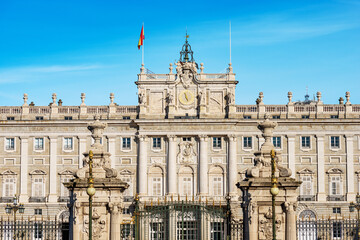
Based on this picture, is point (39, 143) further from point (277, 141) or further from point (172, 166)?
point (277, 141)

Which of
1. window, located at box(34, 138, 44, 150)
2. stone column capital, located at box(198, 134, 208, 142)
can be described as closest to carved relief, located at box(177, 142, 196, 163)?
stone column capital, located at box(198, 134, 208, 142)

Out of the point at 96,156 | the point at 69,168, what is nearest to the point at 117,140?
the point at 69,168

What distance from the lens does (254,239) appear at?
32438 millimetres

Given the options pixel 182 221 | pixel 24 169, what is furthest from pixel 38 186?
pixel 182 221

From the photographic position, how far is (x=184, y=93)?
254 feet

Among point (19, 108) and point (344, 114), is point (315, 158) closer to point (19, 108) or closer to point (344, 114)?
point (344, 114)

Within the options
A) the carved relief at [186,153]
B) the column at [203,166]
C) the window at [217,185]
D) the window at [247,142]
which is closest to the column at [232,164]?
the window at [217,185]

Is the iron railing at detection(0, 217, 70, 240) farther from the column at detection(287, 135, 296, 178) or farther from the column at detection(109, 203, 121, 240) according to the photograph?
Answer: the column at detection(287, 135, 296, 178)

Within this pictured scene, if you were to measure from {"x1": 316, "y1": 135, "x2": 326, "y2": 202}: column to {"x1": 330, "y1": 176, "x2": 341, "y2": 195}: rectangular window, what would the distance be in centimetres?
99

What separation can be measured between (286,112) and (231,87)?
21.2 feet

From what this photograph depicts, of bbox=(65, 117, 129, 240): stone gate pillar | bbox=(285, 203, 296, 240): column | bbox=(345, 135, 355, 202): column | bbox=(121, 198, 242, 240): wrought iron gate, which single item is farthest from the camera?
bbox=(345, 135, 355, 202): column

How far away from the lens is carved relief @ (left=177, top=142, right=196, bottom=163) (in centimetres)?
7619

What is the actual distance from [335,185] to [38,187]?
104 feet

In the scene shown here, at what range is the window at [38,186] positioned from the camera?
7619 cm
